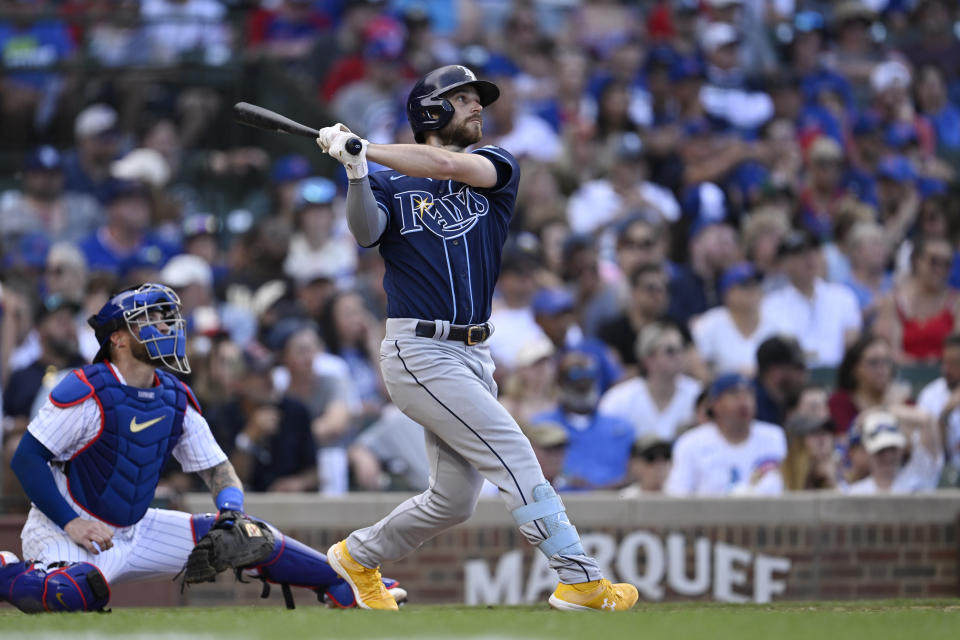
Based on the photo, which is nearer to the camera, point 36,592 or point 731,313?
point 36,592

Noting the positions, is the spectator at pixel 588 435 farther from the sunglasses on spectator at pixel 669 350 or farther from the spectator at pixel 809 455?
the spectator at pixel 809 455

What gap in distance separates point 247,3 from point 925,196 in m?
6.34

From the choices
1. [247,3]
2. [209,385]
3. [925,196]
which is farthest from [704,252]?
[247,3]

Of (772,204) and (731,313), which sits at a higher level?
(772,204)

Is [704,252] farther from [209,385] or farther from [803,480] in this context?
[209,385]

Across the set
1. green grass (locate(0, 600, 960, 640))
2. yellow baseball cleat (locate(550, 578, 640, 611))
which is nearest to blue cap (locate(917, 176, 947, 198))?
green grass (locate(0, 600, 960, 640))

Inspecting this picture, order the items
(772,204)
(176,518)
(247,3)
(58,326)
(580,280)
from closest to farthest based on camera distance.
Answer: (176,518) → (58,326) → (580,280) → (772,204) → (247,3)

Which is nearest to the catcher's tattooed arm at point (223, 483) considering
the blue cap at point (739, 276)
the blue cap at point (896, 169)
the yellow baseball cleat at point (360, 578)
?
the yellow baseball cleat at point (360, 578)

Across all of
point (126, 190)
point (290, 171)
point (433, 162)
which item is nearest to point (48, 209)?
point (126, 190)

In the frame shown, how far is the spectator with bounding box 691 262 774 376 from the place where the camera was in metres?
10.6

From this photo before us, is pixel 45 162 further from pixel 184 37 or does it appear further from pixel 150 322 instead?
pixel 150 322

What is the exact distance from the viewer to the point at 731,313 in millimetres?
10719

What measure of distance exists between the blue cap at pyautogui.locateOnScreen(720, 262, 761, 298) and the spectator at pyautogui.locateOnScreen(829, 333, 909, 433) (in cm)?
114

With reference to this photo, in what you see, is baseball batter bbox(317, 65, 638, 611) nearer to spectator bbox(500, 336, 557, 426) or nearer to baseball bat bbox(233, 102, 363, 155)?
baseball bat bbox(233, 102, 363, 155)
